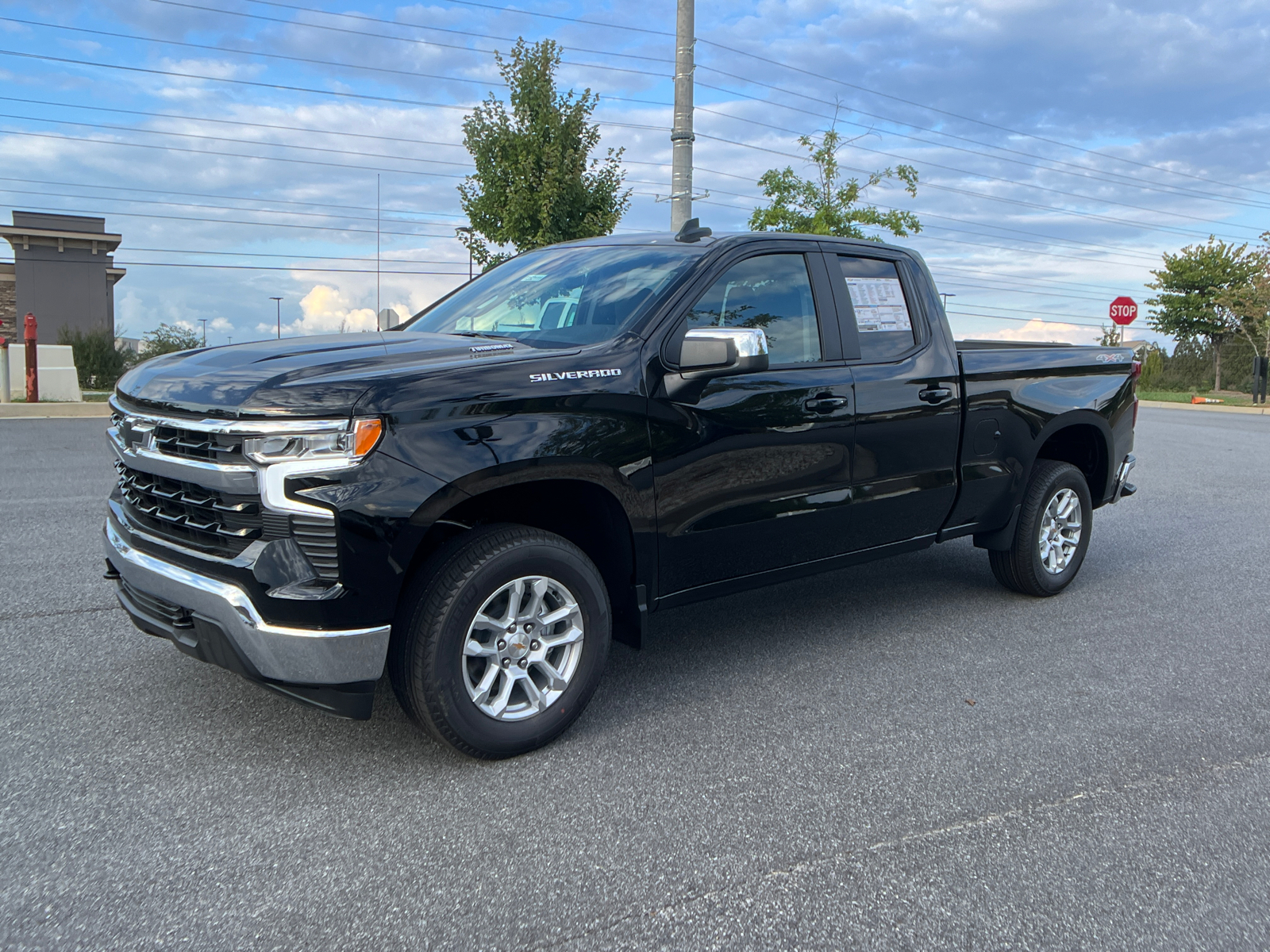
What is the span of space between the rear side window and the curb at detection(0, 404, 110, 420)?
14.9 m

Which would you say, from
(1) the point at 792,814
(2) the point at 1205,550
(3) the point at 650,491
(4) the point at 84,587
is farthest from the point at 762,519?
(2) the point at 1205,550

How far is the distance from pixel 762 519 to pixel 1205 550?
468 cm

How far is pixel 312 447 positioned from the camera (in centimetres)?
309

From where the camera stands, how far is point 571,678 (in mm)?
3664

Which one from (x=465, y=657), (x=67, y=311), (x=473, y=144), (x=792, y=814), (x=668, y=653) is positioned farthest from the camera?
(x=67, y=311)

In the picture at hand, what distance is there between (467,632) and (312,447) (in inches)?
31.2

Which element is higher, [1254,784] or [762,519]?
[762,519]

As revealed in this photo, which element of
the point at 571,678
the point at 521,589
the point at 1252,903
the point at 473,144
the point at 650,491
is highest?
the point at 473,144

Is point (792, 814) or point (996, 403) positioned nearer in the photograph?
point (792, 814)

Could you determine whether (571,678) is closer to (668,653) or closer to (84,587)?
(668,653)

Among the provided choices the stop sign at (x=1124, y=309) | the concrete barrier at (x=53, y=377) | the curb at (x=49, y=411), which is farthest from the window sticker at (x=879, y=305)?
the stop sign at (x=1124, y=309)

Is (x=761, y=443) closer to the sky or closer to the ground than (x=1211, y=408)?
closer to the sky

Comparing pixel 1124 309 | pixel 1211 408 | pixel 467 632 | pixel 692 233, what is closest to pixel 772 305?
pixel 692 233

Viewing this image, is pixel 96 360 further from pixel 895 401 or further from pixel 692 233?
pixel 895 401
